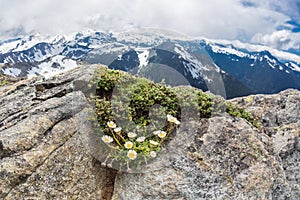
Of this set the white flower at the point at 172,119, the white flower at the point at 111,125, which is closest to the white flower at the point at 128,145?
the white flower at the point at 111,125

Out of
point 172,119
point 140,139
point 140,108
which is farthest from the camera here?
point 140,108

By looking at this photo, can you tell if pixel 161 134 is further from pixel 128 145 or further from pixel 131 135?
pixel 128 145

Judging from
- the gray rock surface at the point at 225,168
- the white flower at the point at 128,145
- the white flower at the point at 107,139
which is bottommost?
the gray rock surface at the point at 225,168

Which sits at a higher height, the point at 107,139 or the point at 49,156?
the point at 107,139

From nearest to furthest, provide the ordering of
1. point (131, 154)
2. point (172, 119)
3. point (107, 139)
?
point (131, 154)
point (107, 139)
point (172, 119)

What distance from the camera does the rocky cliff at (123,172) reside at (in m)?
6.09

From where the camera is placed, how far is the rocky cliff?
609cm

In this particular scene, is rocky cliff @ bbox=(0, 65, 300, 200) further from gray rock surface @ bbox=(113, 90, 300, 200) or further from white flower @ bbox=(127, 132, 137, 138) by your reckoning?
white flower @ bbox=(127, 132, 137, 138)

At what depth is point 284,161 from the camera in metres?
8.19

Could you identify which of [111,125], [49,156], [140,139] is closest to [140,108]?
[111,125]

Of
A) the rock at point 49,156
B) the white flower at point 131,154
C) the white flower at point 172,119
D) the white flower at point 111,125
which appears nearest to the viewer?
the rock at point 49,156

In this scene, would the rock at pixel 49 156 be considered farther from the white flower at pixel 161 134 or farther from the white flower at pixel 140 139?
the white flower at pixel 161 134

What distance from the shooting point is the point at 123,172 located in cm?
652

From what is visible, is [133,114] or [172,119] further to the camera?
[133,114]
